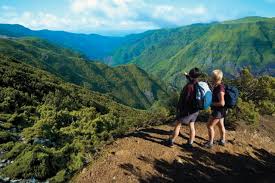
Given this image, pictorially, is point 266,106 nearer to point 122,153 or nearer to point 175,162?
point 175,162

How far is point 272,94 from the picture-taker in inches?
1325

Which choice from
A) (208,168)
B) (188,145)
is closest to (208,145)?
(188,145)

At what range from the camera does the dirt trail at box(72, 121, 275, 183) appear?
1343 centimetres

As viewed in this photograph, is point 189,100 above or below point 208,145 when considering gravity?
above

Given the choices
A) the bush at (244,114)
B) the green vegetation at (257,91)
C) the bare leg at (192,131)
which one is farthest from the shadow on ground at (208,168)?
the green vegetation at (257,91)

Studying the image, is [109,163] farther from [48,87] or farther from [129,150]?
[48,87]

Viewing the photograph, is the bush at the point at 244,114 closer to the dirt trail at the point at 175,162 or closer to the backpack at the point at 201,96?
the dirt trail at the point at 175,162

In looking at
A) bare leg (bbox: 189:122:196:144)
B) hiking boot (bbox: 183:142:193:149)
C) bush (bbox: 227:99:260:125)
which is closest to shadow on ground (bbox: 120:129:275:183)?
hiking boot (bbox: 183:142:193:149)

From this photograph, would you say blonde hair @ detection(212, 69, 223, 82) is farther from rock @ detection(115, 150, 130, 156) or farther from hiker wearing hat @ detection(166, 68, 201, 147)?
rock @ detection(115, 150, 130, 156)

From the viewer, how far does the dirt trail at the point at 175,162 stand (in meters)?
13.4

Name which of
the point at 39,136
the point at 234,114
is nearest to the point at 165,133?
the point at 234,114

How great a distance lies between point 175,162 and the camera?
14.8 meters

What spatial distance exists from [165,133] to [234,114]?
9.93 meters

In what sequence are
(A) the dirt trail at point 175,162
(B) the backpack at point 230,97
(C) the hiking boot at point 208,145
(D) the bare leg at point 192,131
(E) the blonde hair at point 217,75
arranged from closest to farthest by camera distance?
(A) the dirt trail at point 175,162
(E) the blonde hair at point 217,75
(D) the bare leg at point 192,131
(B) the backpack at point 230,97
(C) the hiking boot at point 208,145
